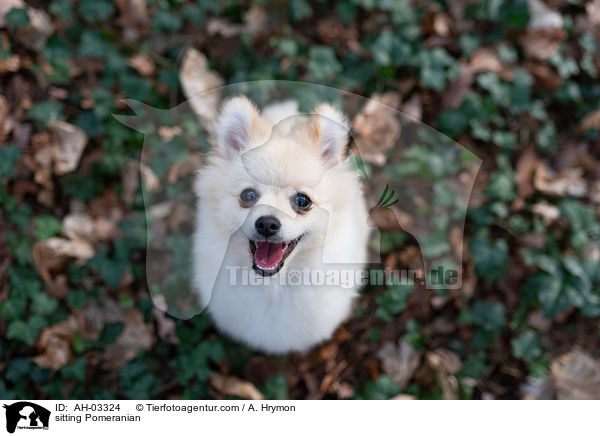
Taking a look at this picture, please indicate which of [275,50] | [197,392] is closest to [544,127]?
[275,50]

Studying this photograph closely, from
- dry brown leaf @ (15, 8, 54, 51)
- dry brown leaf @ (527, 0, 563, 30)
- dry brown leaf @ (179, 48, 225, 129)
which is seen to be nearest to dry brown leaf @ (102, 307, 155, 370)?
dry brown leaf @ (179, 48, 225, 129)

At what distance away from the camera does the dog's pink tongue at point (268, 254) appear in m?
0.92

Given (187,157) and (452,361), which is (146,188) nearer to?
(187,157)

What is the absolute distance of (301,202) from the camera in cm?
90

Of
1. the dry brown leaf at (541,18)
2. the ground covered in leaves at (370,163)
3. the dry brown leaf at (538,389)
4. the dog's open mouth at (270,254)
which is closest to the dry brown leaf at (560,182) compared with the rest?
the ground covered in leaves at (370,163)

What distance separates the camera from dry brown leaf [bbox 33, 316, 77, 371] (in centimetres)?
145

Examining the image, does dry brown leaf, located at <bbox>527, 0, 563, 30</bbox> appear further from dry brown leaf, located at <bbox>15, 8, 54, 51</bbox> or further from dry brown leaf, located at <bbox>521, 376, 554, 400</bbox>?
dry brown leaf, located at <bbox>15, 8, 54, 51</bbox>

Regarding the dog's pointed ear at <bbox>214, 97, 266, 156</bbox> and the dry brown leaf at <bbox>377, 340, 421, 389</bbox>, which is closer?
the dog's pointed ear at <bbox>214, 97, 266, 156</bbox>

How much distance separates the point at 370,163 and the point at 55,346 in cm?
124

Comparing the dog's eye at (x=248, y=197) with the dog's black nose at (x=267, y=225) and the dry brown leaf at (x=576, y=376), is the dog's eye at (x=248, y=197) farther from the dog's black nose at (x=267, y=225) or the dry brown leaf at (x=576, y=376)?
the dry brown leaf at (x=576, y=376)

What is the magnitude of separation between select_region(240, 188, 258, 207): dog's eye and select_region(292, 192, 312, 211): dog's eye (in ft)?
0.27

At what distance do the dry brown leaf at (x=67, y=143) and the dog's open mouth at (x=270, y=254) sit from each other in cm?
103
